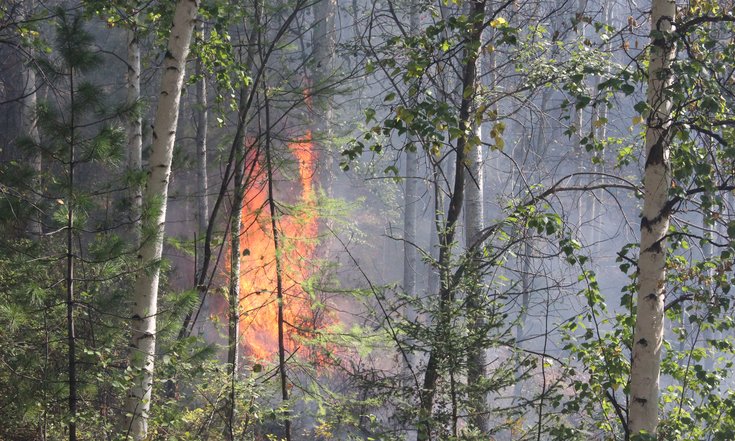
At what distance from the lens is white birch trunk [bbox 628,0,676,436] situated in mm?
4762

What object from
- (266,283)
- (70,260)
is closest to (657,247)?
(70,260)

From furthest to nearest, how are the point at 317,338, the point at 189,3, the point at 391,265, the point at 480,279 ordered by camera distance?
the point at 391,265, the point at 317,338, the point at 189,3, the point at 480,279

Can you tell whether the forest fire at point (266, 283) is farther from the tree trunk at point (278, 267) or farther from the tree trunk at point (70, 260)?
the tree trunk at point (70, 260)

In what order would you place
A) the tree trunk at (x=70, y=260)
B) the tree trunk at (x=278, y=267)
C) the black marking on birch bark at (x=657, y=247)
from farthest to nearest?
1. the tree trunk at (x=278, y=267)
2. the black marking on birch bark at (x=657, y=247)
3. the tree trunk at (x=70, y=260)

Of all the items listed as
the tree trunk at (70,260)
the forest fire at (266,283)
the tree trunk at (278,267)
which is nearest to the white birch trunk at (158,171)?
the tree trunk at (70,260)

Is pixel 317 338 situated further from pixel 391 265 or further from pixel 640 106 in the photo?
pixel 391 265

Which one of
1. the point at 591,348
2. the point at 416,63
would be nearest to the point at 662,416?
the point at 591,348

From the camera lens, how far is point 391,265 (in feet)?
110

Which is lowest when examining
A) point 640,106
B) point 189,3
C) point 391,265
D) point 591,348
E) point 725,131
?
point 591,348

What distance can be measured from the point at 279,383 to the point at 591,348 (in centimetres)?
344

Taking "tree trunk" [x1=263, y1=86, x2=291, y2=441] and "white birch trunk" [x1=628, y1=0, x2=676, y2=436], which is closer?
"white birch trunk" [x1=628, y1=0, x2=676, y2=436]

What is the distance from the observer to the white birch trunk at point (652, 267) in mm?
4762

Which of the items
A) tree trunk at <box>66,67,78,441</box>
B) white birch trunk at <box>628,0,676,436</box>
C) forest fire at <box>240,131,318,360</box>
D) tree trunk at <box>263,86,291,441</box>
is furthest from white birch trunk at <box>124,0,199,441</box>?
forest fire at <box>240,131,318,360</box>

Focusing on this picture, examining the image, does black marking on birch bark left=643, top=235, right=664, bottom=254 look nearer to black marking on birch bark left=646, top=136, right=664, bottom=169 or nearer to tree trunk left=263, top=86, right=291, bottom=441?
black marking on birch bark left=646, top=136, right=664, bottom=169
